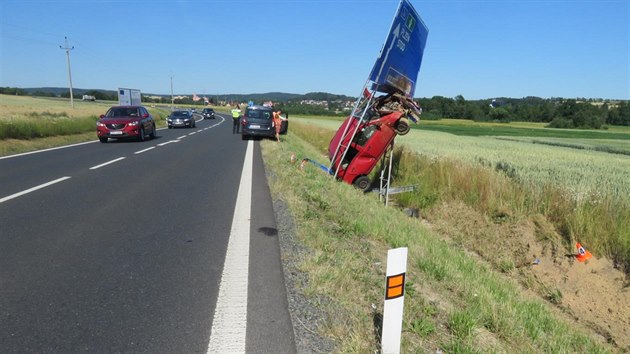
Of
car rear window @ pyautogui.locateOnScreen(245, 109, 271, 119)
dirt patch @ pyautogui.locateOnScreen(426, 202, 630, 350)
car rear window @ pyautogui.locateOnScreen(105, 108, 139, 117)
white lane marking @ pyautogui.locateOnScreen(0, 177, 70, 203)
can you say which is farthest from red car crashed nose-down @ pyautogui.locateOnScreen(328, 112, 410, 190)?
car rear window @ pyautogui.locateOnScreen(105, 108, 139, 117)

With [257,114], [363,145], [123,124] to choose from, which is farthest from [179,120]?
[363,145]

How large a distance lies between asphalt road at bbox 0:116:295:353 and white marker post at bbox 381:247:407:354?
63cm

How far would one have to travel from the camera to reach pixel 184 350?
8.92 ft

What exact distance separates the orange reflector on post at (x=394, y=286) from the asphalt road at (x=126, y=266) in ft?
2.47

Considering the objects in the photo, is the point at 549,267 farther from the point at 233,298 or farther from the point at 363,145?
the point at 233,298

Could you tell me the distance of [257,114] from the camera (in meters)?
22.8

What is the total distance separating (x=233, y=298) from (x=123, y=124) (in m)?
17.6

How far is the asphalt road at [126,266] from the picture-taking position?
2900 mm

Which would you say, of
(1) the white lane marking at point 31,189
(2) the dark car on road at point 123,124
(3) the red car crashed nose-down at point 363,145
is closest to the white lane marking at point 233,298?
(1) the white lane marking at point 31,189

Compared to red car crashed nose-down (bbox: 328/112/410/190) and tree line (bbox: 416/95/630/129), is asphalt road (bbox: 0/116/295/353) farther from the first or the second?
tree line (bbox: 416/95/630/129)

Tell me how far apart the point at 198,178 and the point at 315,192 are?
3.26m

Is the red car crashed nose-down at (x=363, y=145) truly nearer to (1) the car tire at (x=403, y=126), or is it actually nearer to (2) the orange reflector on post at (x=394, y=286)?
(1) the car tire at (x=403, y=126)

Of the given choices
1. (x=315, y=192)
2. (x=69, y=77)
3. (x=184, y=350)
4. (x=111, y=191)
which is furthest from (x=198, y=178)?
(x=69, y=77)

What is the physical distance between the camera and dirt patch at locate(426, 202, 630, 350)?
5164 mm
